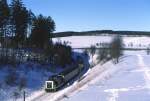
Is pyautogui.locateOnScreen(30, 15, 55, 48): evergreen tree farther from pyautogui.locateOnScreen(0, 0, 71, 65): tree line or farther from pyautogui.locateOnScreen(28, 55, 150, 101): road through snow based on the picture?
pyautogui.locateOnScreen(28, 55, 150, 101): road through snow

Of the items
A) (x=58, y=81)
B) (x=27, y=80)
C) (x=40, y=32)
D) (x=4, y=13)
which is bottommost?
(x=27, y=80)

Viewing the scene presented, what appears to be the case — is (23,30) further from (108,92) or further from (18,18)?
(108,92)

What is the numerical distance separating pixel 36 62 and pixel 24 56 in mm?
2837

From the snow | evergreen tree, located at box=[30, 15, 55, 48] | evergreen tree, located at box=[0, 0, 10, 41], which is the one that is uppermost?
evergreen tree, located at box=[0, 0, 10, 41]

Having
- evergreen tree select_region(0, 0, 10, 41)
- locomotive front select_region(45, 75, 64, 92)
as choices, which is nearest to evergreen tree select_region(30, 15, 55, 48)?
evergreen tree select_region(0, 0, 10, 41)

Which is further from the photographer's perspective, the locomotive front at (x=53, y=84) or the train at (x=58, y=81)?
the train at (x=58, y=81)

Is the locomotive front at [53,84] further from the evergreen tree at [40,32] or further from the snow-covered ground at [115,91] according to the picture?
the evergreen tree at [40,32]

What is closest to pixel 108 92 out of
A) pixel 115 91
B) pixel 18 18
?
pixel 115 91

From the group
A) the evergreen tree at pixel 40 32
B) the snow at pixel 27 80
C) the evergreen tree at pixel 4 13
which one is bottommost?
the snow at pixel 27 80

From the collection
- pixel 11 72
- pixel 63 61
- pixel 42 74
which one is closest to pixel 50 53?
pixel 63 61

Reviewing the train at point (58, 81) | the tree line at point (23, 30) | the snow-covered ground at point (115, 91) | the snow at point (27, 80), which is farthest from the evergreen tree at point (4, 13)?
the snow-covered ground at point (115, 91)

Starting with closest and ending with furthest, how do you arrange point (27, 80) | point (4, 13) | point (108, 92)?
1. point (108, 92)
2. point (27, 80)
3. point (4, 13)

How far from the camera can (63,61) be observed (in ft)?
332

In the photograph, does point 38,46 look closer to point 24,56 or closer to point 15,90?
point 24,56
